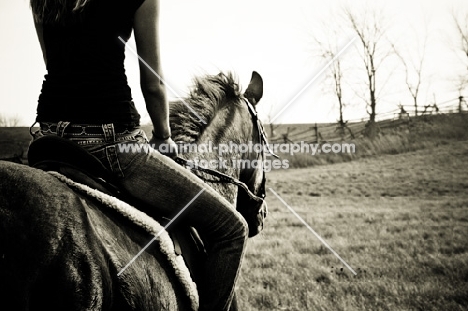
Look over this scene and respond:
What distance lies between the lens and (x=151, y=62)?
197 cm

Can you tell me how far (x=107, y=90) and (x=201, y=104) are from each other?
1100mm

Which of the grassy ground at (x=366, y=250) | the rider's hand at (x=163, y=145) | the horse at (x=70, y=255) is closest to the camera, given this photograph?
the horse at (x=70, y=255)

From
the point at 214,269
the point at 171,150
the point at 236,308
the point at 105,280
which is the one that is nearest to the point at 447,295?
the point at 236,308

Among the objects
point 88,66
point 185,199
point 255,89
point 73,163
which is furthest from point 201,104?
point 73,163

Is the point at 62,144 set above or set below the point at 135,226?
above

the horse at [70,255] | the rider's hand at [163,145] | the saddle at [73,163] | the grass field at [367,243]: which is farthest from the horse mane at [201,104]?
the grass field at [367,243]

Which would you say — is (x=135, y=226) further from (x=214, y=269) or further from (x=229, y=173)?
(x=229, y=173)

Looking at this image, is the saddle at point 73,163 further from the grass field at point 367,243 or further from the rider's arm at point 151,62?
the grass field at point 367,243

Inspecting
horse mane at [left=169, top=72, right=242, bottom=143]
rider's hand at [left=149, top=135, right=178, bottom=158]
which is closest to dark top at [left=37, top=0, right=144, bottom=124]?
rider's hand at [left=149, top=135, right=178, bottom=158]

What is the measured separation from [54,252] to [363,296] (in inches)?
183

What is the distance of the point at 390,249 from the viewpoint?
725 centimetres

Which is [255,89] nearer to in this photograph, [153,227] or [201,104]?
[201,104]

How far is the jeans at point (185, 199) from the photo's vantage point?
1.89 metres

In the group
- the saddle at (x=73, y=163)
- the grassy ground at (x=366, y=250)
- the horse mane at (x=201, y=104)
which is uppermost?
the horse mane at (x=201, y=104)
